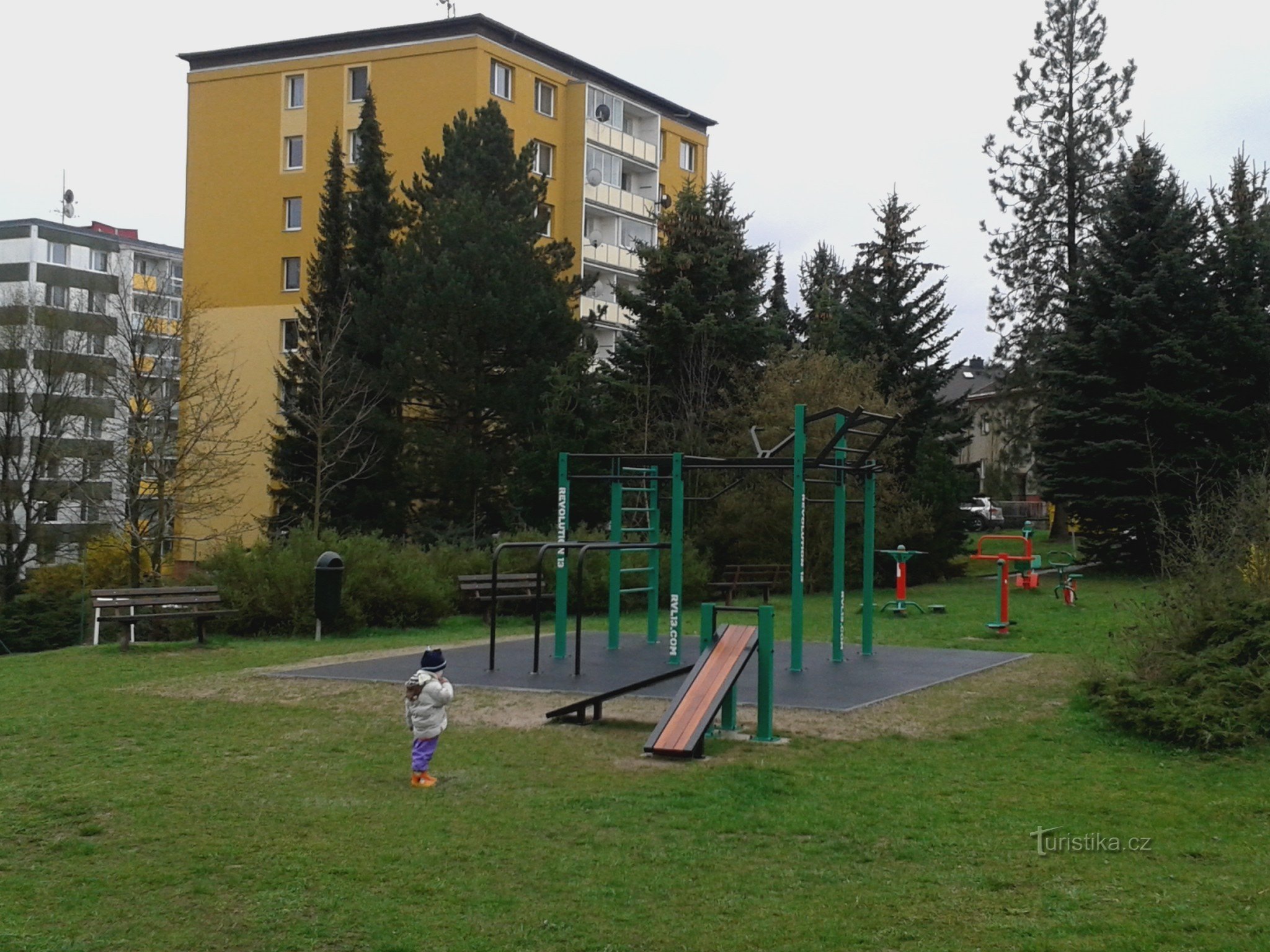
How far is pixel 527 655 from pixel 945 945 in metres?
11.1

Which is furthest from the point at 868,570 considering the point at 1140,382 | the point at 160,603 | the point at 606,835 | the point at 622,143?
the point at 622,143

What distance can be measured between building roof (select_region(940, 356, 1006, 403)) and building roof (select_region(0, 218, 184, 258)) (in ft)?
144

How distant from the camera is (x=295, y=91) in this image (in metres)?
49.6

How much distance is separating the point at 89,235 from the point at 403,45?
1711 inches

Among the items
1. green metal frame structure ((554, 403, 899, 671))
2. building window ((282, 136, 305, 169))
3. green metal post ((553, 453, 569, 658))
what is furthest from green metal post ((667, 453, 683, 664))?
building window ((282, 136, 305, 169))

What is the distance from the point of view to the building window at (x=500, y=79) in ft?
155

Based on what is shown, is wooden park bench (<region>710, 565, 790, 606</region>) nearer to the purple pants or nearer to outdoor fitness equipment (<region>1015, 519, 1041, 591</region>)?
outdoor fitness equipment (<region>1015, 519, 1041, 591</region>)

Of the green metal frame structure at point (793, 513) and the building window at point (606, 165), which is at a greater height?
the building window at point (606, 165)

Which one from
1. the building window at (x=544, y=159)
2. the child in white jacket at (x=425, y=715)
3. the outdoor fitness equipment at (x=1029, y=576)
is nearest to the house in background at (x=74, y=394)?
the building window at (x=544, y=159)

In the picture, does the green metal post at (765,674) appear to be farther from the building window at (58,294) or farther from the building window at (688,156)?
the building window at (58,294)

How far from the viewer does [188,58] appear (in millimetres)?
51344

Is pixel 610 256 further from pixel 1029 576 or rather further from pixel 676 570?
pixel 676 570

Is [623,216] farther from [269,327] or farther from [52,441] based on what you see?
[52,441]

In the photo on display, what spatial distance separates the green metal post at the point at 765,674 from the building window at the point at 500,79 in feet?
131
